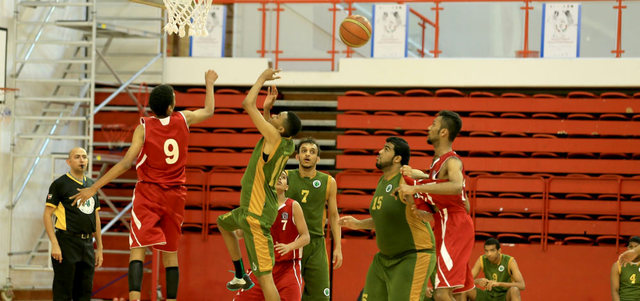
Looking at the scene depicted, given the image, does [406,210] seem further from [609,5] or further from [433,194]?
[609,5]

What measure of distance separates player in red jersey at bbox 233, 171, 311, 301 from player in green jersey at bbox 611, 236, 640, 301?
15.3 ft

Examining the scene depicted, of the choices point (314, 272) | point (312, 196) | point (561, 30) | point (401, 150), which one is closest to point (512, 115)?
point (561, 30)

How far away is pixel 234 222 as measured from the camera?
6.51m

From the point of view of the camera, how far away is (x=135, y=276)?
6277 mm

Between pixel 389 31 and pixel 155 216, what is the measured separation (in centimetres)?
646

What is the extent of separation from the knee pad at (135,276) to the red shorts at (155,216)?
0.47 ft

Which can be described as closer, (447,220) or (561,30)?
(447,220)

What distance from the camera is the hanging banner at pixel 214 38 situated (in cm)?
1229

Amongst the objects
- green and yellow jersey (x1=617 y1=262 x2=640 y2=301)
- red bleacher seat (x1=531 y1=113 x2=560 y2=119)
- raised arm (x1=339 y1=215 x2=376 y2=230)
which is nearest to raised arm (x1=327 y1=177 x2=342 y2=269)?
raised arm (x1=339 y1=215 x2=376 y2=230)

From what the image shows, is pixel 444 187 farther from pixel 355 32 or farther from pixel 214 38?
pixel 214 38

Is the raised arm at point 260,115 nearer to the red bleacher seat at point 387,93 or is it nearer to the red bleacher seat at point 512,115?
the red bleacher seat at point 387,93

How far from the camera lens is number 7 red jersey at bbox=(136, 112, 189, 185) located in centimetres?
636

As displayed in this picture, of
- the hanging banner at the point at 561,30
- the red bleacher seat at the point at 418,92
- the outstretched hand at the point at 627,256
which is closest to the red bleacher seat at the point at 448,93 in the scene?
the red bleacher seat at the point at 418,92

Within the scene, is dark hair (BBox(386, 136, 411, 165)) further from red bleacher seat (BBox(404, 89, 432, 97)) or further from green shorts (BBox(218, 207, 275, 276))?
red bleacher seat (BBox(404, 89, 432, 97))
